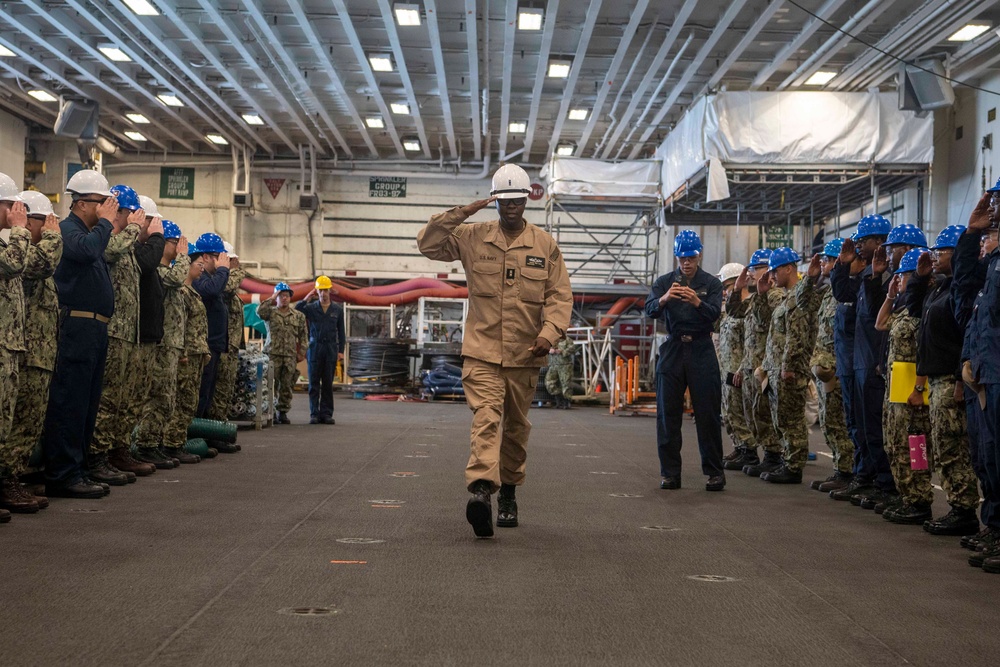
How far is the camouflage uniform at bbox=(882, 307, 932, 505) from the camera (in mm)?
5824

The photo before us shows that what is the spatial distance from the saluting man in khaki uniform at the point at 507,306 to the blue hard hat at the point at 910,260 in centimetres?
211

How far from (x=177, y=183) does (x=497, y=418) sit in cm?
2204

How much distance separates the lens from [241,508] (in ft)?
19.1

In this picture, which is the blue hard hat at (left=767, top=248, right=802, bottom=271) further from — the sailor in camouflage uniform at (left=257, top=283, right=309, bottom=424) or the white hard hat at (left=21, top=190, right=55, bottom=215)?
the sailor in camouflage uniform at (left=257, top=283, right=309, bottom=424)

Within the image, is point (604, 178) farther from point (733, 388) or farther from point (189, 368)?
point (189, 368)

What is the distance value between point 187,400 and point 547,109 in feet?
44.4

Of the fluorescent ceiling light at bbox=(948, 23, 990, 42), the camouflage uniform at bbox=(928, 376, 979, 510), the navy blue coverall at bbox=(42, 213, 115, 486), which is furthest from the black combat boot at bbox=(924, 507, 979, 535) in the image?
the fluorescent ceiling light at bbox=(948, 23, 990, 42)

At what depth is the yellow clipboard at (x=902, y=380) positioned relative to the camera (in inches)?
228

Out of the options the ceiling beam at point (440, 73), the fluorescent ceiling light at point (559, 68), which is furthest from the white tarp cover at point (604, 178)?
the ceiling beam at point (440, 73)

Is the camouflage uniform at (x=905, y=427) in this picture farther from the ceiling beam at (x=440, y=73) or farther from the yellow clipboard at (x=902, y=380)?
the ceiling beam at (x=440, y=73)

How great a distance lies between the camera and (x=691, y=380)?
292 inches

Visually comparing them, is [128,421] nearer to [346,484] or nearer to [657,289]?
→ [346,484]

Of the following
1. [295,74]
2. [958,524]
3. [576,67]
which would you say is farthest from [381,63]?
[958,524]

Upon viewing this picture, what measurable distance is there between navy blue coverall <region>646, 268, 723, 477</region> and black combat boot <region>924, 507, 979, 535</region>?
2020 millimetres
